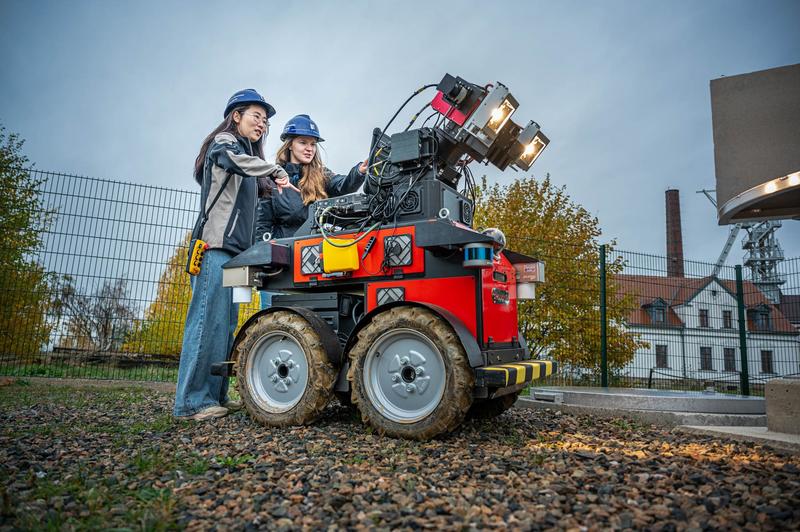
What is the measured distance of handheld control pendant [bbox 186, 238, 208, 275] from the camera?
149 inches

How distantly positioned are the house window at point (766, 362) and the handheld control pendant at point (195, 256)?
9.17 m

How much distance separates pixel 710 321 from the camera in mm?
8508

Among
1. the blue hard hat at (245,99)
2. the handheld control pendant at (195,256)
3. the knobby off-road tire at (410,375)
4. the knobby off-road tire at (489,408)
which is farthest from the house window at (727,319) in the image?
the handheld control pendant at (195,256)

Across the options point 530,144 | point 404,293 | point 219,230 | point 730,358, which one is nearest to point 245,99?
point 219,230

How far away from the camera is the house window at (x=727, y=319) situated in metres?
7.96

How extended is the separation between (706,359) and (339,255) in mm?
8956

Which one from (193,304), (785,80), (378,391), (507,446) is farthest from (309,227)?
(785,80)

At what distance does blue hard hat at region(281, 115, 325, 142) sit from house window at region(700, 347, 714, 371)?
28.1ft

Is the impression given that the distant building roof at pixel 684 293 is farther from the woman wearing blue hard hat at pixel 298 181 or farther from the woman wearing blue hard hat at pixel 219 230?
the woman wearing blue hard hat at pixel 219 230

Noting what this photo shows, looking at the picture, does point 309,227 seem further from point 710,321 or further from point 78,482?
point 710,321

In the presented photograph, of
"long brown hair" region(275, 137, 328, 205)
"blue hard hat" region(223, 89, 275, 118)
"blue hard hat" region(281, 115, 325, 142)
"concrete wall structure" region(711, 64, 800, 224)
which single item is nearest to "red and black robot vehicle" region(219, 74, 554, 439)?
"long brown hair" region(275, 137, 328, 205)

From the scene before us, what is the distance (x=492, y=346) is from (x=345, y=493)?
156 cm

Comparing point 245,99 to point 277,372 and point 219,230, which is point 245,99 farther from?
point 277,372

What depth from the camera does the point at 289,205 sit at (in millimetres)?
4598
